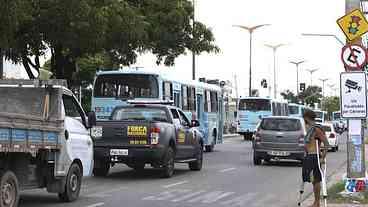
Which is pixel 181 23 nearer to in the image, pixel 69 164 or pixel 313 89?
pixel 69 164

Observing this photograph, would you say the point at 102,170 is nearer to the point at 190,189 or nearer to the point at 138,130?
the point at 138,130

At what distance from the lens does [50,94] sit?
494 inches

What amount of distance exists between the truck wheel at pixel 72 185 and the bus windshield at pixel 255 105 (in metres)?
35.2

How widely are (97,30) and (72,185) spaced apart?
377 inches

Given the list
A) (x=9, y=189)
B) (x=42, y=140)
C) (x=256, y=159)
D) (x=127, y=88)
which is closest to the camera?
(x=9, y=189)

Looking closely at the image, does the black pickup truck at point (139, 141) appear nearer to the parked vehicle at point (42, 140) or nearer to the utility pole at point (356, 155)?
the parked vehicle at point (42, 140)

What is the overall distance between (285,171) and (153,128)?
6098 mm

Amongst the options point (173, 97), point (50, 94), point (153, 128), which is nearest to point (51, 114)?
point (50, 94)

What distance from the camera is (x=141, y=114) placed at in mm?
18703

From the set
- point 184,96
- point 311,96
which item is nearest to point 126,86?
point 184,96

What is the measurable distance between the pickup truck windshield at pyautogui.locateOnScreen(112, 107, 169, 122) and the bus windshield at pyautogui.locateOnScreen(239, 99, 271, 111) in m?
29.7

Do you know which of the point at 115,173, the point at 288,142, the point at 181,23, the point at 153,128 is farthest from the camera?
the point at 181,23

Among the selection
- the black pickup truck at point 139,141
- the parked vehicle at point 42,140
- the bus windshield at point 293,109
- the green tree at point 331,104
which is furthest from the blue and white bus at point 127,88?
the green tree at point 331,104

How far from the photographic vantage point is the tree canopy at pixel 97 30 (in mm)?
20578
